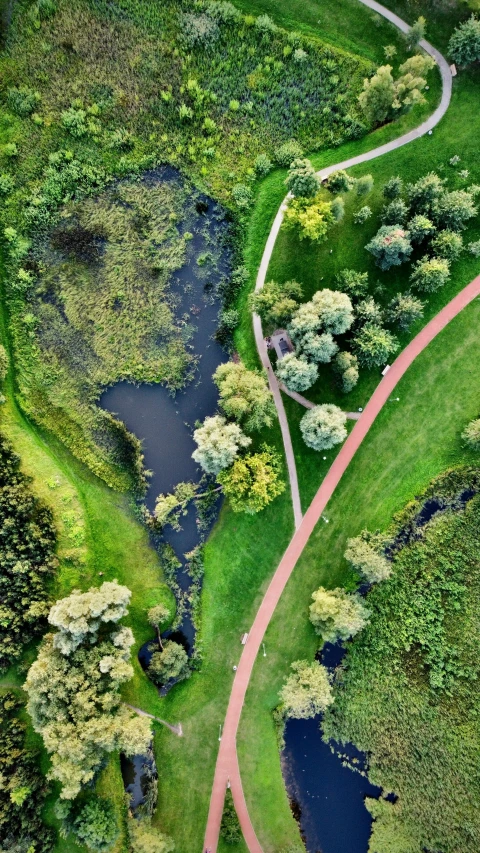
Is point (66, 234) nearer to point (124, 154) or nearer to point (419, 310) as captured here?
point (124, 154)

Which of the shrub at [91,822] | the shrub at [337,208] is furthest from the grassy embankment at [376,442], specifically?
the shrub at [91,822]

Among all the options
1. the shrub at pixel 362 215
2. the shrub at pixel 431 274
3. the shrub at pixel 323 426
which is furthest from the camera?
the shrub at pixel 362 215

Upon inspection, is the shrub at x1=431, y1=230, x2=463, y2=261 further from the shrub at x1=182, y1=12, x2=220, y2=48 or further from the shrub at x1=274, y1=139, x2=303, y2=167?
the shrub at x1=182, y1=12, x2=220, y2=48

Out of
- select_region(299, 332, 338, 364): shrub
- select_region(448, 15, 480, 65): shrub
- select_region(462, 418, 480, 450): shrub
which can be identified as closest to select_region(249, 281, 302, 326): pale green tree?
select_region(299, 332, 338, 364): shrub

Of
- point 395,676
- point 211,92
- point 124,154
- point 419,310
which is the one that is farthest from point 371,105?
point 395,676

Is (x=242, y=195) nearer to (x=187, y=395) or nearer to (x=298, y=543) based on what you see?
(x=187, y=395)

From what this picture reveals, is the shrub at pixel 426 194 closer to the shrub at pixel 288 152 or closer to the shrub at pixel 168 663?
the shrub at pixel 288 152
